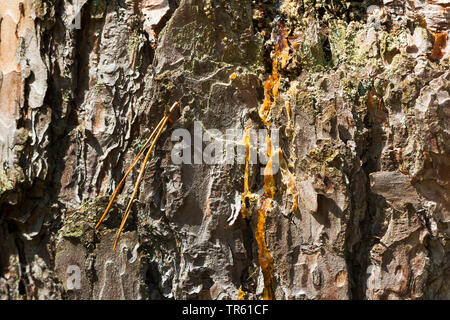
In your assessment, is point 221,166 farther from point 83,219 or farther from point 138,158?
point 83,219

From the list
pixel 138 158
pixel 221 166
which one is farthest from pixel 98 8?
pixel 221 166

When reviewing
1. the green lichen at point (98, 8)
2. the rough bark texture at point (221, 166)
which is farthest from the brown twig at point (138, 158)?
the green lichen at point (98, 8)

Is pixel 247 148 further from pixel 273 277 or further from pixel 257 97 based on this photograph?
pixel 273 277

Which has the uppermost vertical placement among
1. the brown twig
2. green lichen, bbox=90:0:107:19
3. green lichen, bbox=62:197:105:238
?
green lichen, bbox=90:0:107:19

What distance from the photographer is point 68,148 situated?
4.59 feet

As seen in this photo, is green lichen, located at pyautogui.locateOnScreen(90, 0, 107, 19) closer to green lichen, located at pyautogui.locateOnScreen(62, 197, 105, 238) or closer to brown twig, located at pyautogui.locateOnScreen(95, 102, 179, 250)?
brown twig, located at pyautogui.locateOnScreen(95, 102, 179, 250)

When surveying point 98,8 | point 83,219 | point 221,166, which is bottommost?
point 83,219

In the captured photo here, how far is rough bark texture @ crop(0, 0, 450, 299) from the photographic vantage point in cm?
131

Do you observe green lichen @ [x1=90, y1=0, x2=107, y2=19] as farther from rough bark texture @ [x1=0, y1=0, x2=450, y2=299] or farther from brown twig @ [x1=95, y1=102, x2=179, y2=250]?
brown twig @ [x1=95, y1=102, x2=179, y2=250]

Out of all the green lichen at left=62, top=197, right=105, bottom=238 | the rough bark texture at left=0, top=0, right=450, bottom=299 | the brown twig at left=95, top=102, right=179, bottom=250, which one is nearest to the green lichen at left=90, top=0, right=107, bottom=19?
the rough bark texture at left=0, top=0, right=450, bottom=299

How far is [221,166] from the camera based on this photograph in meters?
1.36

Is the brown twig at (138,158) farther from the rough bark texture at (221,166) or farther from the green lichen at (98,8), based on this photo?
the green lichen at (98,8)

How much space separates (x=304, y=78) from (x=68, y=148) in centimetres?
64

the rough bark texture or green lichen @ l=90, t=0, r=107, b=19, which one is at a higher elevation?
green lichen @ l=90, t=0, r=107, b=19
